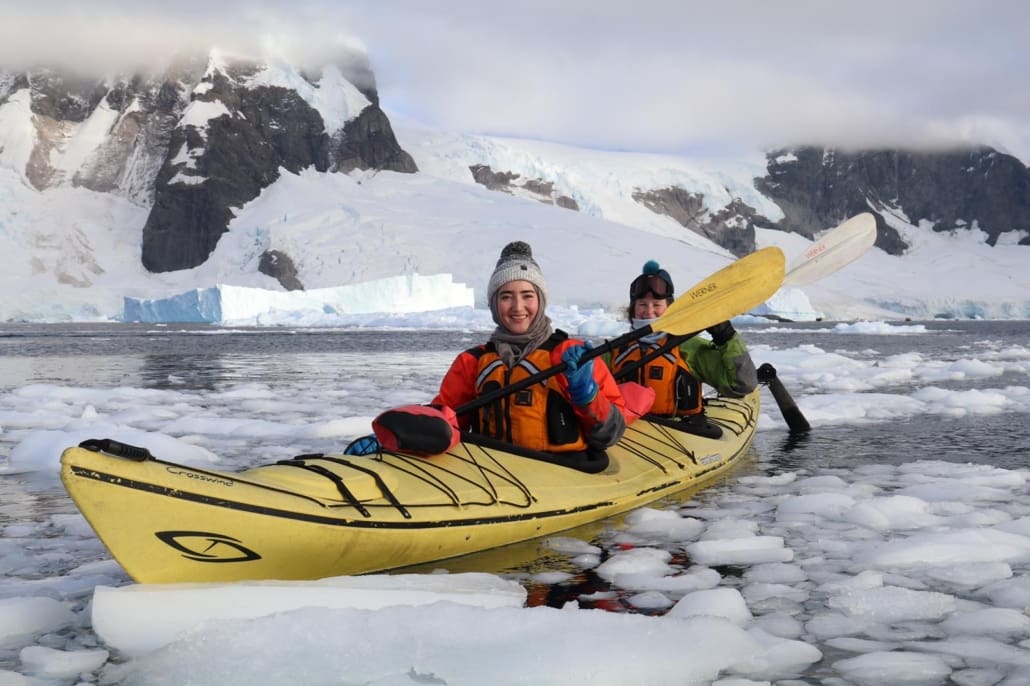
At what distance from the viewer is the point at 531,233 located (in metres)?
53.8

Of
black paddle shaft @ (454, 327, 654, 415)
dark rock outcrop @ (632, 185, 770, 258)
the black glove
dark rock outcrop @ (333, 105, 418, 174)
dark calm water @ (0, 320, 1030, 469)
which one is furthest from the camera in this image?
dark rock outcrop @ (632, 185, 770, 258)

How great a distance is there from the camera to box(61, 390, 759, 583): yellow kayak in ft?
8.09

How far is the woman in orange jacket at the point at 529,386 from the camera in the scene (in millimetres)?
3691

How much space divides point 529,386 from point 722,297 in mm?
1442

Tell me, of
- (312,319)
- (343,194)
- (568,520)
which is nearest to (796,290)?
(312,319)

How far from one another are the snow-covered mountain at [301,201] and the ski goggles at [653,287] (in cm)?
4100

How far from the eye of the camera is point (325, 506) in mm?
2906

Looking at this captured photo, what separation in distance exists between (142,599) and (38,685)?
0.34 metres

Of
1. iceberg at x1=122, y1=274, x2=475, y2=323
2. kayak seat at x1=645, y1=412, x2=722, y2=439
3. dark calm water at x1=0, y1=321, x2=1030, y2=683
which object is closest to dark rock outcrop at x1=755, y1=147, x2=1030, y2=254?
iceberg at x1=122, y1=274, x2=475, y2=323

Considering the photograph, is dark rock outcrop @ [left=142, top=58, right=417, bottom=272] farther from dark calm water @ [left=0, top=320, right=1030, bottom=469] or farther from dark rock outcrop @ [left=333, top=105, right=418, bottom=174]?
dark calm water @ [left=0, top=320, right=1030, bottom=469]

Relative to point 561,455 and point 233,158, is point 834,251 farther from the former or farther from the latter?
point 233,158

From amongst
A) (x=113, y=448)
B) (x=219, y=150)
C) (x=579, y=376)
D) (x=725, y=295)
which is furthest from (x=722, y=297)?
(x=219, y=150)

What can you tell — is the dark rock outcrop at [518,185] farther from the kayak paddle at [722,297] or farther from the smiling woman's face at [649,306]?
the kayak paddle at [722,297]

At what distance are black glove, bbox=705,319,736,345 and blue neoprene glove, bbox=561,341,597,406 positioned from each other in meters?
1.97
